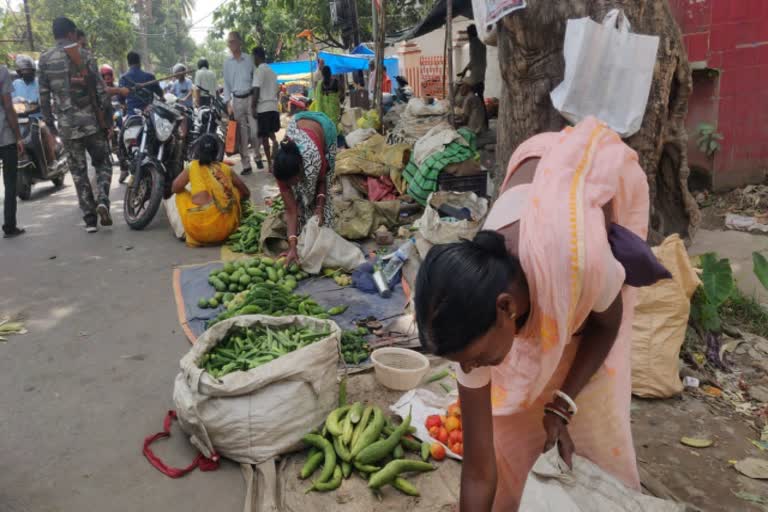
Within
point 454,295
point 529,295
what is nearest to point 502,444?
point 529,295

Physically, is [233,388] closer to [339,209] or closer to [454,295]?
[454,295]

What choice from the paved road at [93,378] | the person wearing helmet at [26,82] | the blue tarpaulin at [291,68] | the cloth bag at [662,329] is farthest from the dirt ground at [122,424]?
the blue tarpaulin at [291,68]

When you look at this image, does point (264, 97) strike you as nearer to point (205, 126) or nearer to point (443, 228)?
point (205, 126)

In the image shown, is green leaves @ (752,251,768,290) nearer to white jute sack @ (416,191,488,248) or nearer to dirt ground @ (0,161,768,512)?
dirt ground @ (0,161,768,512)

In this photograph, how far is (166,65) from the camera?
53.8 metres

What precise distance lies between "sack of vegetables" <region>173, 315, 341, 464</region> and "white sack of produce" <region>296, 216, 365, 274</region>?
6.68ft

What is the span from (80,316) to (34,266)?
1.59 metres

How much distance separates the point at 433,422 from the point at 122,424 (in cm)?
167

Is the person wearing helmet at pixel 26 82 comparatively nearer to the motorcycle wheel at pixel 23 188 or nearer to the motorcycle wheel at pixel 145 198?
the motorcycle wheel at pixel 23 188

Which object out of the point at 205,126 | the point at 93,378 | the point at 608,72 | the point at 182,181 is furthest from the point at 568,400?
the point at 205,126

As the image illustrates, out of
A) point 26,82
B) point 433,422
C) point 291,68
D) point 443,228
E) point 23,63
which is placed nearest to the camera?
point 433,422

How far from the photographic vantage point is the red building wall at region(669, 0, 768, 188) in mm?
6051

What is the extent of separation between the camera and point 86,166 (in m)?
6.72

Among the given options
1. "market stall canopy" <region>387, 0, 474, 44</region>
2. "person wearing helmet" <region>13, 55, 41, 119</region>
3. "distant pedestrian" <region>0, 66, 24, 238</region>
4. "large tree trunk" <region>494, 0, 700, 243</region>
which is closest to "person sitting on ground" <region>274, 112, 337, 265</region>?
"large tree trunk" <region>494, 0, 700, 243</region>
